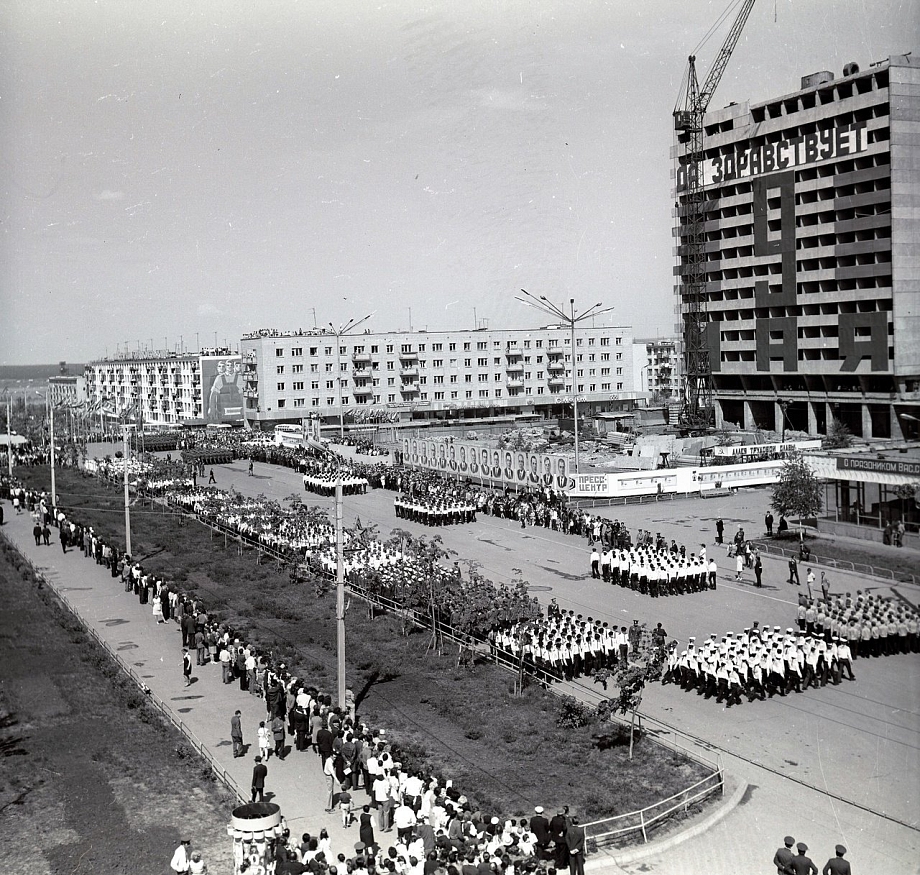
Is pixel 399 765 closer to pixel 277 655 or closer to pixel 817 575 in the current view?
pixel 277 655

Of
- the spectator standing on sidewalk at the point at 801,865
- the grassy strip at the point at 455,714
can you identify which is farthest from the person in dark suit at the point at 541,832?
the spectator standing on sidewalk at the point at 801,865

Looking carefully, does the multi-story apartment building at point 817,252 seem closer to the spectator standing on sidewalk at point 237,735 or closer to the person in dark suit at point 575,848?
the spectator standing on sidewalk at point 237,735

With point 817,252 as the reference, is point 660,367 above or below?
below

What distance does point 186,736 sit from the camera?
718 inches

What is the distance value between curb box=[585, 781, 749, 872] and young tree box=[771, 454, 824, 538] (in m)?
20.1

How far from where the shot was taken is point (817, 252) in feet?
224

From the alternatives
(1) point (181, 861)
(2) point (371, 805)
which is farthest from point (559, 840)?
(1) point (181, 861)

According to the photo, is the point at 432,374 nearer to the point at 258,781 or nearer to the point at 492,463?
the point at 492,463

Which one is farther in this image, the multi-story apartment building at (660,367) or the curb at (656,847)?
the multi-story apartment building at (660,367)

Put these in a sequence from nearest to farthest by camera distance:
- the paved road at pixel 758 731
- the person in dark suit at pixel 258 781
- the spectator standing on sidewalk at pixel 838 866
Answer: the spectator standing on sidewalk at pixel 838 866
the paved road at pixel 758 731
the person in dark suit at pixel 258 781

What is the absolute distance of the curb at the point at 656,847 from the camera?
514 inches

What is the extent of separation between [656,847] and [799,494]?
70.7 feet

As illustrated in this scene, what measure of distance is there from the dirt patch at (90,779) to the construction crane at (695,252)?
2517 inches

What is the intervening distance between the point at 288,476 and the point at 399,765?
153ft
